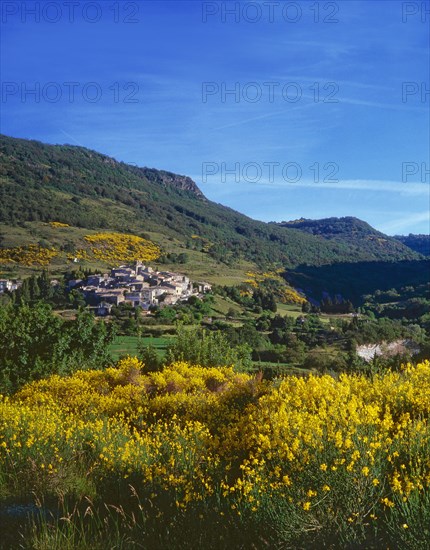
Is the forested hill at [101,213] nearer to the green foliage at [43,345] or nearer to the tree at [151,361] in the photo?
the green foliage at [43,345]

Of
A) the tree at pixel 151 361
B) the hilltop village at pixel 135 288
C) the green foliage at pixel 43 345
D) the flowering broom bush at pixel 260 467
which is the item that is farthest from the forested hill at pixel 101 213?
the flowering broom bush at pixel 260 467

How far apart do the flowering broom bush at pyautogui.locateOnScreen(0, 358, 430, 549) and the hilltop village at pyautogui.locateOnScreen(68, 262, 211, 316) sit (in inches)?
2427

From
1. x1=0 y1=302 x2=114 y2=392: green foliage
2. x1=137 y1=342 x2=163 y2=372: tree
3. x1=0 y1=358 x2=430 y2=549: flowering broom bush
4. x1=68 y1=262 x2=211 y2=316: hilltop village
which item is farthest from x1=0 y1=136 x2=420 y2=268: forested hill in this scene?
x1=0 y1=358 x2=430 y2=549: flowering broom bush

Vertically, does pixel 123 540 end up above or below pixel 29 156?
below

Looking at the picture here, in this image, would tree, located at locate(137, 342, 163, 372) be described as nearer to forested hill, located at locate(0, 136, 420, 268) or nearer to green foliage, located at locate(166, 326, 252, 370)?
green foliage, located at locate(166, 326, 252, 370)

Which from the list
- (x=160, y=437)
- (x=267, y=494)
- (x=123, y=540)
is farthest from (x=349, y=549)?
(x=160, y=437)

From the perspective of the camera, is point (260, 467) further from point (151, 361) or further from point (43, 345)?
point (43, 345)

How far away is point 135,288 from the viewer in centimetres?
8506

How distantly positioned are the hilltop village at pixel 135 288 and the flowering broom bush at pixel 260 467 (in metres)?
61.6

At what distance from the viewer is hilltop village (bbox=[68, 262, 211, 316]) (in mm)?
74438

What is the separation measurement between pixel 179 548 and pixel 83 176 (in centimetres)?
20621

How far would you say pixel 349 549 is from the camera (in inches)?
125

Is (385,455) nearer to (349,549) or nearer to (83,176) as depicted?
(349,549)

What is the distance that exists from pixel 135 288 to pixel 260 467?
81.9 metres
